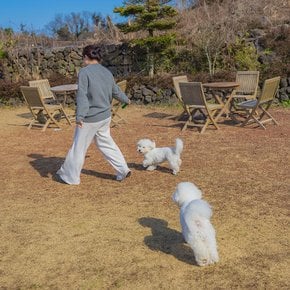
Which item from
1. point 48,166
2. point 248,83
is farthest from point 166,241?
point 248,83

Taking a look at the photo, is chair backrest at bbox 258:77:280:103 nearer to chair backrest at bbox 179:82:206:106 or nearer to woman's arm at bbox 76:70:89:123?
chair backrest at bbox 179:82:206:106

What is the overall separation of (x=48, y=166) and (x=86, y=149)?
4.49 ft

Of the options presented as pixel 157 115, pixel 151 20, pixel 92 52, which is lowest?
pixel 157 115

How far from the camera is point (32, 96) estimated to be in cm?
905

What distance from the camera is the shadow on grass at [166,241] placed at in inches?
137

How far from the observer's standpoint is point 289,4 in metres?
16.8

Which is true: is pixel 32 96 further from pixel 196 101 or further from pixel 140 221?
pixel 140 221

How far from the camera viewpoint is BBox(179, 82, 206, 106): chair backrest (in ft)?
26.0

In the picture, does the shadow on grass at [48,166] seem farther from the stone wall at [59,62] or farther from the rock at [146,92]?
the stone wall at [59,62]

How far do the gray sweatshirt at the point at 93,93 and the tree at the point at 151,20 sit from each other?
26.0 ft

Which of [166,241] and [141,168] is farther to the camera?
[141,168]

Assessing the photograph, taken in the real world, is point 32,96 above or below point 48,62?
below

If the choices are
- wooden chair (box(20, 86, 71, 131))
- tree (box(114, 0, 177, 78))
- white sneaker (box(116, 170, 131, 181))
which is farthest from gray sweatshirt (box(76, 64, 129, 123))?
tree (box(114, 0, 177, 78))

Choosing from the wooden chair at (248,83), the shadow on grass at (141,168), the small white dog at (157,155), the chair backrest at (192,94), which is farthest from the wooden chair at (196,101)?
the small white dog at (157,155)
